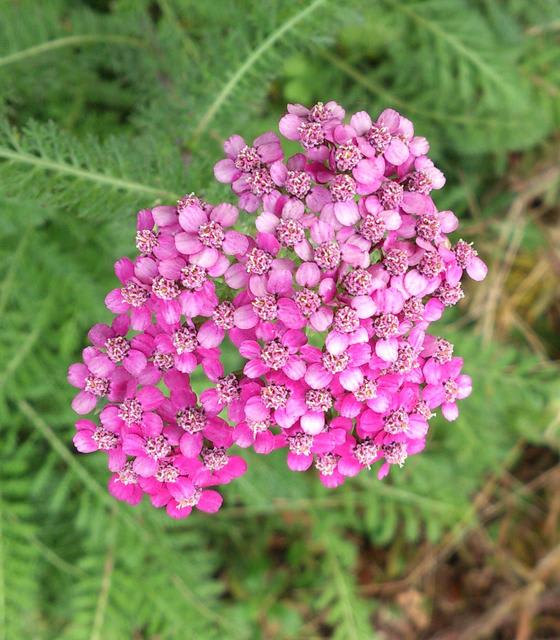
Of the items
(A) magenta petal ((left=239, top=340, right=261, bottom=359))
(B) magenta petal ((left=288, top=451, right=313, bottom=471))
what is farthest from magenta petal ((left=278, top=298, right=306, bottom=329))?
(B) magenta petal ((left=288, top=451, right=313, bottom=471))

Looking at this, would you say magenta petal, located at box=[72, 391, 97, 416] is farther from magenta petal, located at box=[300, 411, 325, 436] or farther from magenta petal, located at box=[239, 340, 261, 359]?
magenta petal, located at box=[300, 411, 325, 436]

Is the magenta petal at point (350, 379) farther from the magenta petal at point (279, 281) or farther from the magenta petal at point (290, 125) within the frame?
the magenta petal at point (290, 125)

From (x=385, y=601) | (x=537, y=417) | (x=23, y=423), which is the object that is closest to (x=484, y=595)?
(x=385, y=601)

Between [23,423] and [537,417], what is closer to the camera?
[23,423]

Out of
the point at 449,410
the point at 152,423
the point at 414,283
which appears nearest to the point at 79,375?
the point at 152,423

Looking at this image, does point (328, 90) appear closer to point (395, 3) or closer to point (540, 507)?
point (395, 3)

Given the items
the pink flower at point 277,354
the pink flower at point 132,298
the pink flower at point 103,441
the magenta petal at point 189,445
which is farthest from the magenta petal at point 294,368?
the pink flower at point 103,441
